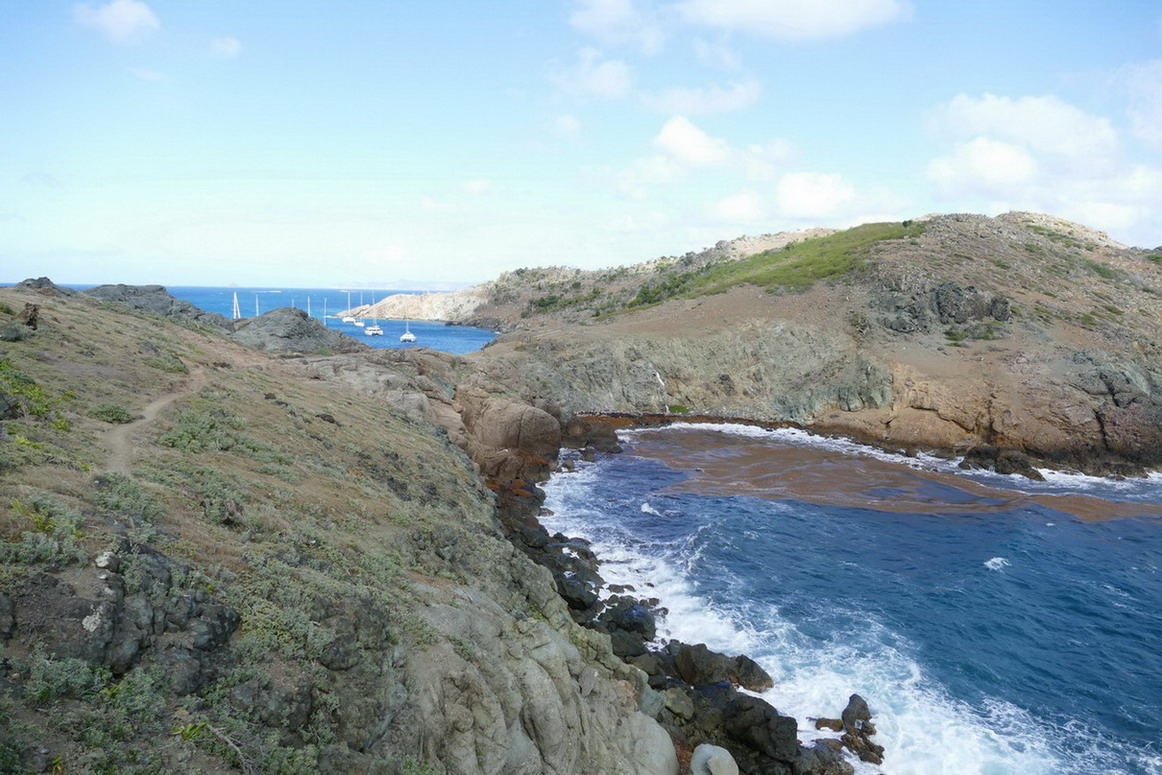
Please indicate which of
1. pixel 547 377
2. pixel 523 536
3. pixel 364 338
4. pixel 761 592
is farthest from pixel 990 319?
pixel 364 338

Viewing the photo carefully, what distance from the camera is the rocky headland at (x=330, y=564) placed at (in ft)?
27.7

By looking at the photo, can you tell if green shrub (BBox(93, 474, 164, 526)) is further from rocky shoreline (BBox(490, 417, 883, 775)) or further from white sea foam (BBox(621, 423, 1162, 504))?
white sea foam (BBox(621, 423, 1162, 504))

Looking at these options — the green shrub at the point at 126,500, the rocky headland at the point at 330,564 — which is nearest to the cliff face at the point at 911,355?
the rocky headland at the point at 330,564

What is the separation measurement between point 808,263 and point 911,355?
28.0 metres

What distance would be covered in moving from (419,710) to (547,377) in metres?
46.4

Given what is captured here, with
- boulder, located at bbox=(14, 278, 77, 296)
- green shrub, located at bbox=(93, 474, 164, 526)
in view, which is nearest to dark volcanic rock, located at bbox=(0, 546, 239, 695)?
green shrub, located at bbox=(93, 474, 164, 526)

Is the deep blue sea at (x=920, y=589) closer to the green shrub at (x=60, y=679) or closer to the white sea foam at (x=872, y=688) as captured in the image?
the white sea foam at (x=872, y=688)

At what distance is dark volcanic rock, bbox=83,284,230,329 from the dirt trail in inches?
828

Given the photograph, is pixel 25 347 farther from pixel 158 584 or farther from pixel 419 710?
pixel 419 710

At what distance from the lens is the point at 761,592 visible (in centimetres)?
2636

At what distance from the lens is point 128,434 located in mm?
16125

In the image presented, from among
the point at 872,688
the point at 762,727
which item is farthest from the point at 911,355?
the point at 762,727

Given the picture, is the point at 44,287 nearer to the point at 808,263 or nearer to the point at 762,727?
the point at 762,727

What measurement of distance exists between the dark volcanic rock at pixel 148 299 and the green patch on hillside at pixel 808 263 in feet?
181
